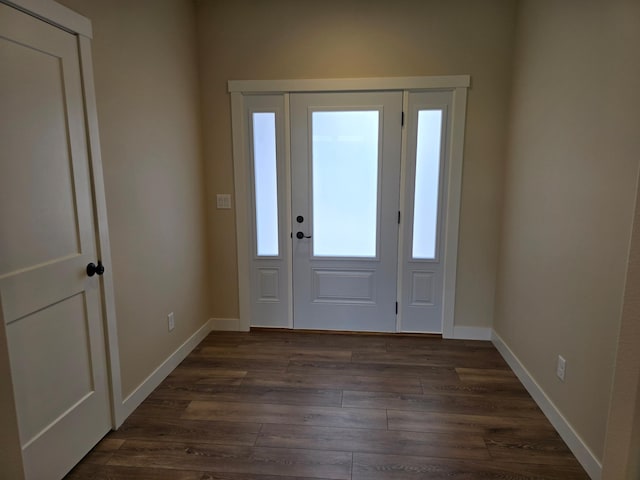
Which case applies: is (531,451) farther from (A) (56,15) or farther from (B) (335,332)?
(A) (56,15)

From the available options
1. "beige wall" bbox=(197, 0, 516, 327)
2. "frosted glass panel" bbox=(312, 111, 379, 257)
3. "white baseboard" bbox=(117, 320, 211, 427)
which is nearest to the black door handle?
"white baseboard" bbox=(117, 320, 211, 427)

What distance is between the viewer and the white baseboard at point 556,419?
1.71 m

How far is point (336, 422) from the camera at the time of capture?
2.09 metres

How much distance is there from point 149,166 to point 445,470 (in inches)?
94.9

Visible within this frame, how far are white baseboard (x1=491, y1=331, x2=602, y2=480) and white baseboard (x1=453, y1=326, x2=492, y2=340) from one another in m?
0.27

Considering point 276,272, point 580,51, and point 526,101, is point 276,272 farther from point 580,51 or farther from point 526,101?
point 580,51

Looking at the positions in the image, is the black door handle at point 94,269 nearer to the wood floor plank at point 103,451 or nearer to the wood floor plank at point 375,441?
the wood floor plank at point 103,451

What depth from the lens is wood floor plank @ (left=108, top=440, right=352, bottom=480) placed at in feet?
5.75

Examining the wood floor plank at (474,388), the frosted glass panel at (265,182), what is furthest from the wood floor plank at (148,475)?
the frosted glass panel at (265,182)

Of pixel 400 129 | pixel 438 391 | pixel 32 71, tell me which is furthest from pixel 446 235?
pixel 32 71

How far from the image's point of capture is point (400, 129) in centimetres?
300

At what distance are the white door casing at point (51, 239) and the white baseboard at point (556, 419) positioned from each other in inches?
93.7

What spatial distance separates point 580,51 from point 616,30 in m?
0.28

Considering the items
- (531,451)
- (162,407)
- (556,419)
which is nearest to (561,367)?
(556,419)
